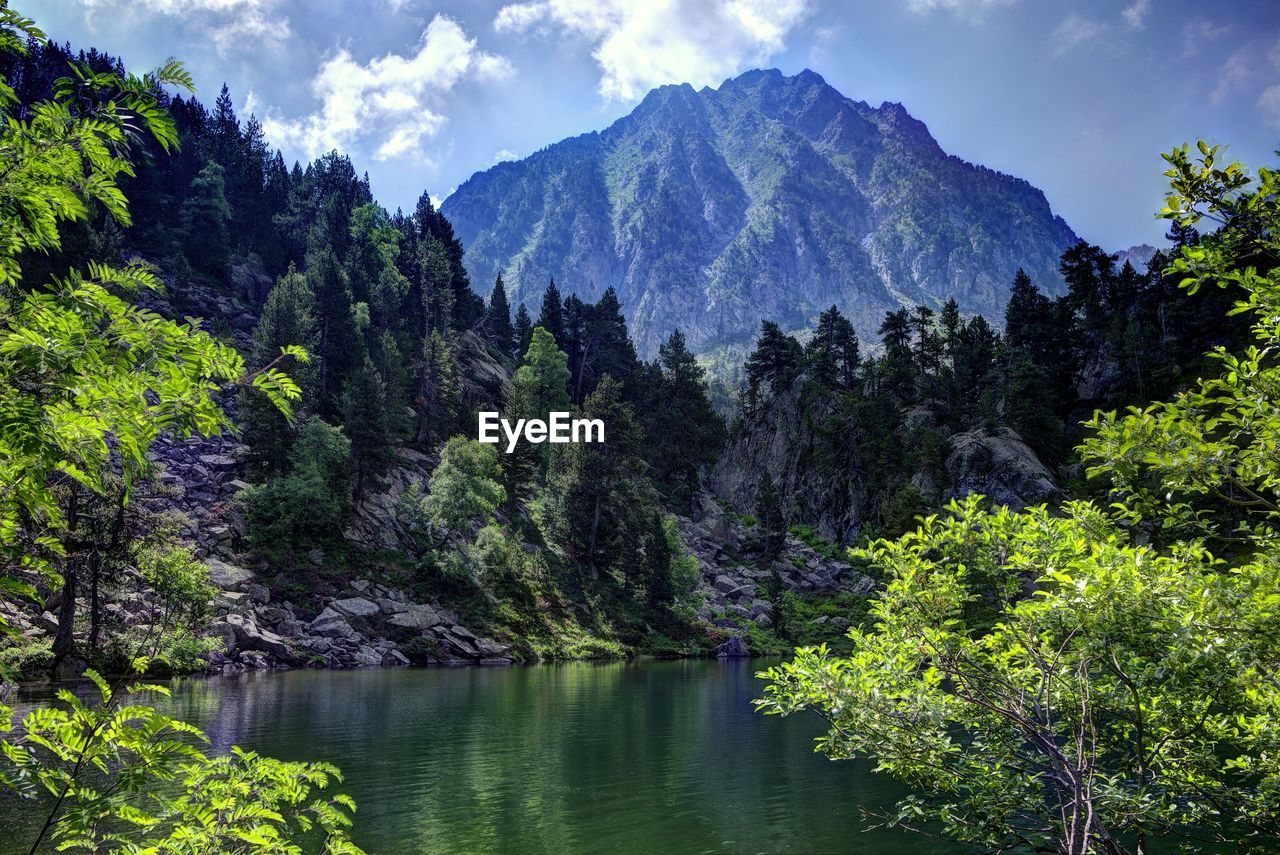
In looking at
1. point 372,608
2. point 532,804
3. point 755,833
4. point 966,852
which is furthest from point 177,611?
point 966,852

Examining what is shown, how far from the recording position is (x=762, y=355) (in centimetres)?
13238

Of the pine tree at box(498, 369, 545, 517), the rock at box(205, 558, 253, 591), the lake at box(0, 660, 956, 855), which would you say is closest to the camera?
the lake at box(0, 660, 956, 855)

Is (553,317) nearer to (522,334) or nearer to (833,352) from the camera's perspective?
(522,334)

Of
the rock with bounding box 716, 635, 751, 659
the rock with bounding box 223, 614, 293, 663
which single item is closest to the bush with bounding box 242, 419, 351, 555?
the rock with bounding box 223, 614, 293, 663

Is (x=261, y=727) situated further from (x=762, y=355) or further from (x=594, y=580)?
(x=762, y=355)

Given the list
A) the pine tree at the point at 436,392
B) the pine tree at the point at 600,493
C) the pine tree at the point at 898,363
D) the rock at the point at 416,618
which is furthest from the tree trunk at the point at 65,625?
the pine tree at the point at 898,363

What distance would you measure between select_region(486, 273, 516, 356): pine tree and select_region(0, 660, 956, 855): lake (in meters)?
87.8

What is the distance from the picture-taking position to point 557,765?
26766mm

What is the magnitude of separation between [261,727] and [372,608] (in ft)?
121

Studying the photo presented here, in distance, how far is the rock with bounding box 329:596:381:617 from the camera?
64500 mm

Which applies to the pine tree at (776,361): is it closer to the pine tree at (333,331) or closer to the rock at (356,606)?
the pine tree at (333,331)

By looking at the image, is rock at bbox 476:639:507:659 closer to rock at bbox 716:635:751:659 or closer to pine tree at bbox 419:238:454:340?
rock at bbox 716:635:751:659

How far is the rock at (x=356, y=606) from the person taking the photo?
212ft

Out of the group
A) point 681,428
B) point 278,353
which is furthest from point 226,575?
point 681,428
